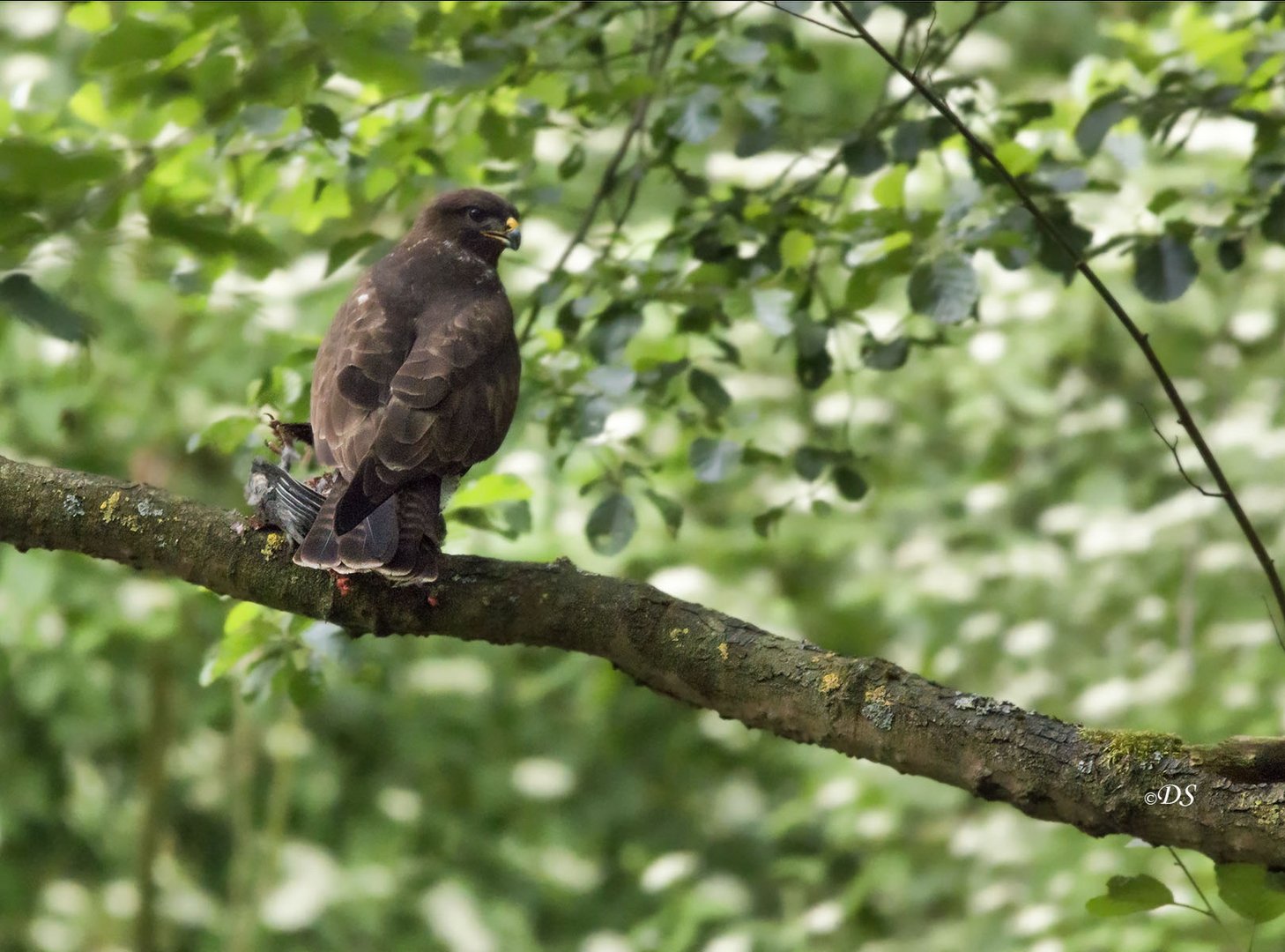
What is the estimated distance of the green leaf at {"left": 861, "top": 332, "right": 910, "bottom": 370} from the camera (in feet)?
11.5

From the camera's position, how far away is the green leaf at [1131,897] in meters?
2.17

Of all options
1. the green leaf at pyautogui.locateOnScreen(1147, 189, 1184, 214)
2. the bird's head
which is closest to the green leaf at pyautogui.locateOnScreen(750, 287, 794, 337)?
the green leaf at pyautogui.locateOnScreen(1147, 189, 1184, 214)

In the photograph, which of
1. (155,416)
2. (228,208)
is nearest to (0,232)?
(228,208)

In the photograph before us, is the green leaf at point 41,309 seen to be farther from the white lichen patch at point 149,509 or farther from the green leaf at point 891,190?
the green leaf at point 891,190

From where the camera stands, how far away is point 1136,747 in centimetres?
219

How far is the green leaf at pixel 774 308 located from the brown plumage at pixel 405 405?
22.7 inches

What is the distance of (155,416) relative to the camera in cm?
628

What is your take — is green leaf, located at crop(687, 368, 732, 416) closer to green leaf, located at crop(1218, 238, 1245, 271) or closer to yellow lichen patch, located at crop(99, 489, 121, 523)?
green leaf, located at crop(1218, 238, 1245, 271)

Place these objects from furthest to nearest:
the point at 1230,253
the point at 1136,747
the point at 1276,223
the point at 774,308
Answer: the point at 1230,253 < the point at 1276,223 < the point at 774,308 < the point at 1136,747

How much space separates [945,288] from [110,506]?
1.80 m

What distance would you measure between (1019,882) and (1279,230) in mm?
3056

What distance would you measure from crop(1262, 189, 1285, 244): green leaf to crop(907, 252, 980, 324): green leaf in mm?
747

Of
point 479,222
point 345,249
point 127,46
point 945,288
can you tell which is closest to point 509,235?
point 479,222

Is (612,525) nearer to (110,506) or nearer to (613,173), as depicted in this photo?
(613,173)
